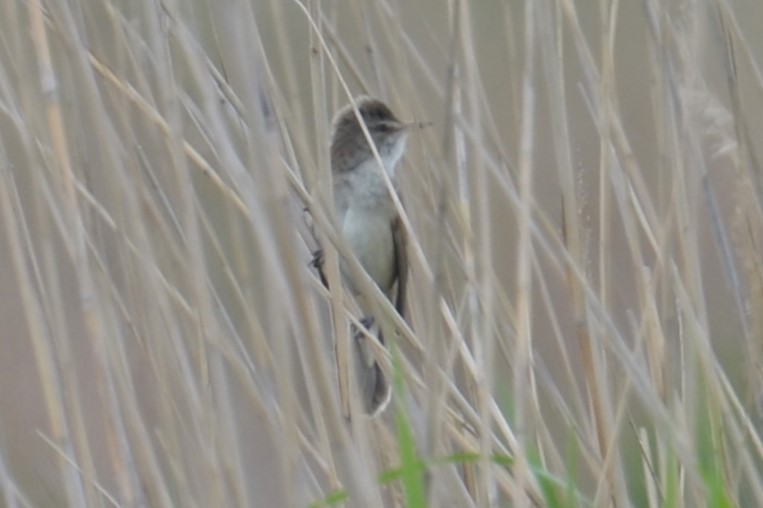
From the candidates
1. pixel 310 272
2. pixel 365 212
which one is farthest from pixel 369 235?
pixel 310 272

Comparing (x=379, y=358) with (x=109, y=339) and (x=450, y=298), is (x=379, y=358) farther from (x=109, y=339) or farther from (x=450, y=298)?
(x=109, y=339)

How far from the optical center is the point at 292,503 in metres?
1.44

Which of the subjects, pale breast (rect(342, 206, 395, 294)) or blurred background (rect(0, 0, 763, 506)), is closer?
blurred background (rect(0, 0, 763, 506))

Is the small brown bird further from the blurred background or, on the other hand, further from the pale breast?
the blurred background

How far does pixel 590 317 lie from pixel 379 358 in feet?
1.03

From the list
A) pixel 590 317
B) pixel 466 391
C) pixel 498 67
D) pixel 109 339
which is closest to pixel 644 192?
pixel 590 317

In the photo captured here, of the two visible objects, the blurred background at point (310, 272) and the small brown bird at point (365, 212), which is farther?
the small brown bird at point (365, 212)

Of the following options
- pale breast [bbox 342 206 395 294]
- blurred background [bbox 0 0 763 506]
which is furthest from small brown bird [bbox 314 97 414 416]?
blurred background [bbox 0 0 763 506]

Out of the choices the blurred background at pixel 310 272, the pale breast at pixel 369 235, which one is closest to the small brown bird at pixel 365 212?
the pale breast at pixel 369 235

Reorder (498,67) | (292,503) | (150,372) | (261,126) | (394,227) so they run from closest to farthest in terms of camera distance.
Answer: (261,126) → (292,503) → (150,372) → (394,227) → (498,67)

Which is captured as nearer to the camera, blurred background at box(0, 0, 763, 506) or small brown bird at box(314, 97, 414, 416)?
blurred background at box(0, 0, 763, 506)

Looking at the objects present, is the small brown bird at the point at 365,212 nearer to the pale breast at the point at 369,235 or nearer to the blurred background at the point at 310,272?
the pale breast at the point at 369,235

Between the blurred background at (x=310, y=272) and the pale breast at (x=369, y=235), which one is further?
the pale breast at (x=369, y=235)

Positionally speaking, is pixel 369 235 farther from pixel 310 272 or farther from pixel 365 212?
pixel 310 272
